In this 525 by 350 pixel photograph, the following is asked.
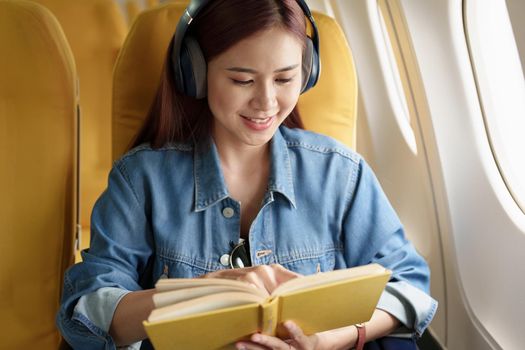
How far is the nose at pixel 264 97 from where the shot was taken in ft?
5.20

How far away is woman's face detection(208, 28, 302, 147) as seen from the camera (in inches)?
61.8

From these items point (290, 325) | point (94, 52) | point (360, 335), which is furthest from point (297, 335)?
point (94, 52)

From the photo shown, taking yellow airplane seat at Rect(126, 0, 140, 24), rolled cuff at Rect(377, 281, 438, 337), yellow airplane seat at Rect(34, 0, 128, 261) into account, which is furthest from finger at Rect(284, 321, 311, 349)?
yellow airplane seat at Rect(126, 0, 140, 24)

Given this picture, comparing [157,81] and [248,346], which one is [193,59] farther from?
[248,346]

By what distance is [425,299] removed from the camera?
1669 millimetres

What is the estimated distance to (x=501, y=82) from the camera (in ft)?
6.59

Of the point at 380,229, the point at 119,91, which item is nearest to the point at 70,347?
the point at 119,91

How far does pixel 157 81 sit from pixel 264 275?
74 cm

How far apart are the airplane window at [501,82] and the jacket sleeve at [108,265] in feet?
A: 3.40

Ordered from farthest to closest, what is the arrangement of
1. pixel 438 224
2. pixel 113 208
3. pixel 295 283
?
pixel 438 224 < pixel 113 208 < pixel 295 283

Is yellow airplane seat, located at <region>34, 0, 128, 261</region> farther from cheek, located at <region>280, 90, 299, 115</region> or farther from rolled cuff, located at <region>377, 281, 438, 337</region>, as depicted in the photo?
rolled cuff, located at <region>377, 281, 438, 337</region>

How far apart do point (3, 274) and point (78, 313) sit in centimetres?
40

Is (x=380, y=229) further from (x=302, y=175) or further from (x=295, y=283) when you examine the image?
(x=295, y=283)

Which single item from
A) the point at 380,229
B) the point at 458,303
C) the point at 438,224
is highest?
the point at 380,229
